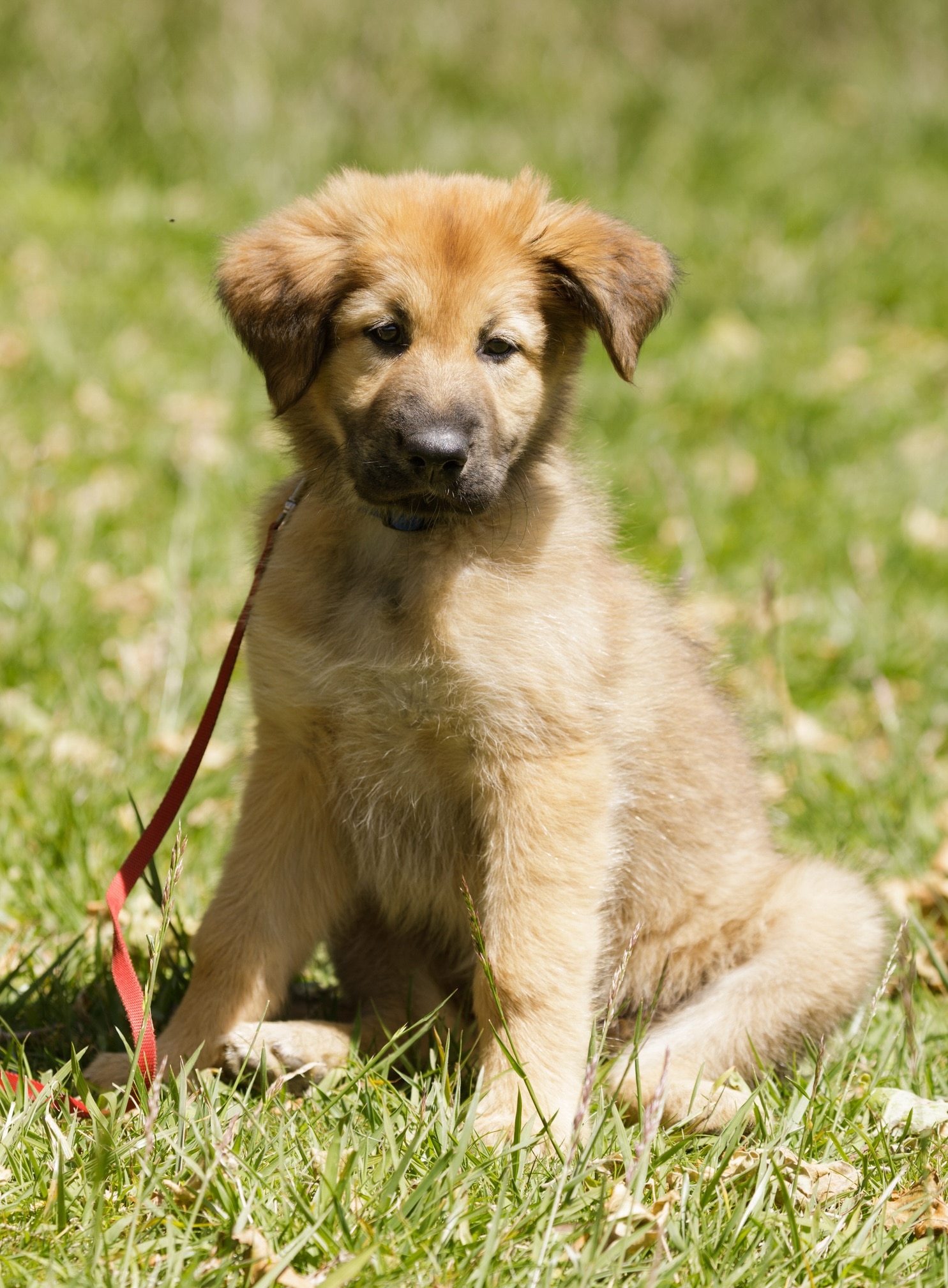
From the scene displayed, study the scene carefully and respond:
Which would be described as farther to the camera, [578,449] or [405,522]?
[578,449]

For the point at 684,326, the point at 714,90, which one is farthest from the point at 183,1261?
the point at 714,90

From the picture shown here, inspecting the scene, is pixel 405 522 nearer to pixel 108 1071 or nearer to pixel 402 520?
pixel 402 520

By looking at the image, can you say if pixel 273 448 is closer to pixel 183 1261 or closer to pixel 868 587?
pixel 868 587

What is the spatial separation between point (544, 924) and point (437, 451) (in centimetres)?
97

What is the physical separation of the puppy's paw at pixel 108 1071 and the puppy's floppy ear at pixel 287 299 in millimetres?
1416

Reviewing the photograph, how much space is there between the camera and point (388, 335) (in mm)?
2738

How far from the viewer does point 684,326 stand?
7.74 metres

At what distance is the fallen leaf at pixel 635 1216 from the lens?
7.02ft

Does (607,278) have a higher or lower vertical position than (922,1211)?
higher

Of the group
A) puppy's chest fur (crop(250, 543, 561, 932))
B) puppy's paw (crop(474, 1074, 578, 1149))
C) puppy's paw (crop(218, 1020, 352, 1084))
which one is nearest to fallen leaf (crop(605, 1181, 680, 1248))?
puppy's paw (crop(474, 1074, 578, 1149))

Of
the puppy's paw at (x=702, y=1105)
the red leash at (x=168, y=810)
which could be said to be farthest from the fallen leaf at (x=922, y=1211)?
the red leash at (x=168, y=810)

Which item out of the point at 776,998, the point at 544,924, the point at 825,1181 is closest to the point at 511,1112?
the point at 544,924

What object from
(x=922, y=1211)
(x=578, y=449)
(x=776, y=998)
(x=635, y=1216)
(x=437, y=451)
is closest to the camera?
(x=635, y=1216)

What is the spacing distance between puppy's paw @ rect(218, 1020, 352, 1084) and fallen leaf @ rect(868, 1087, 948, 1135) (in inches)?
43.7
